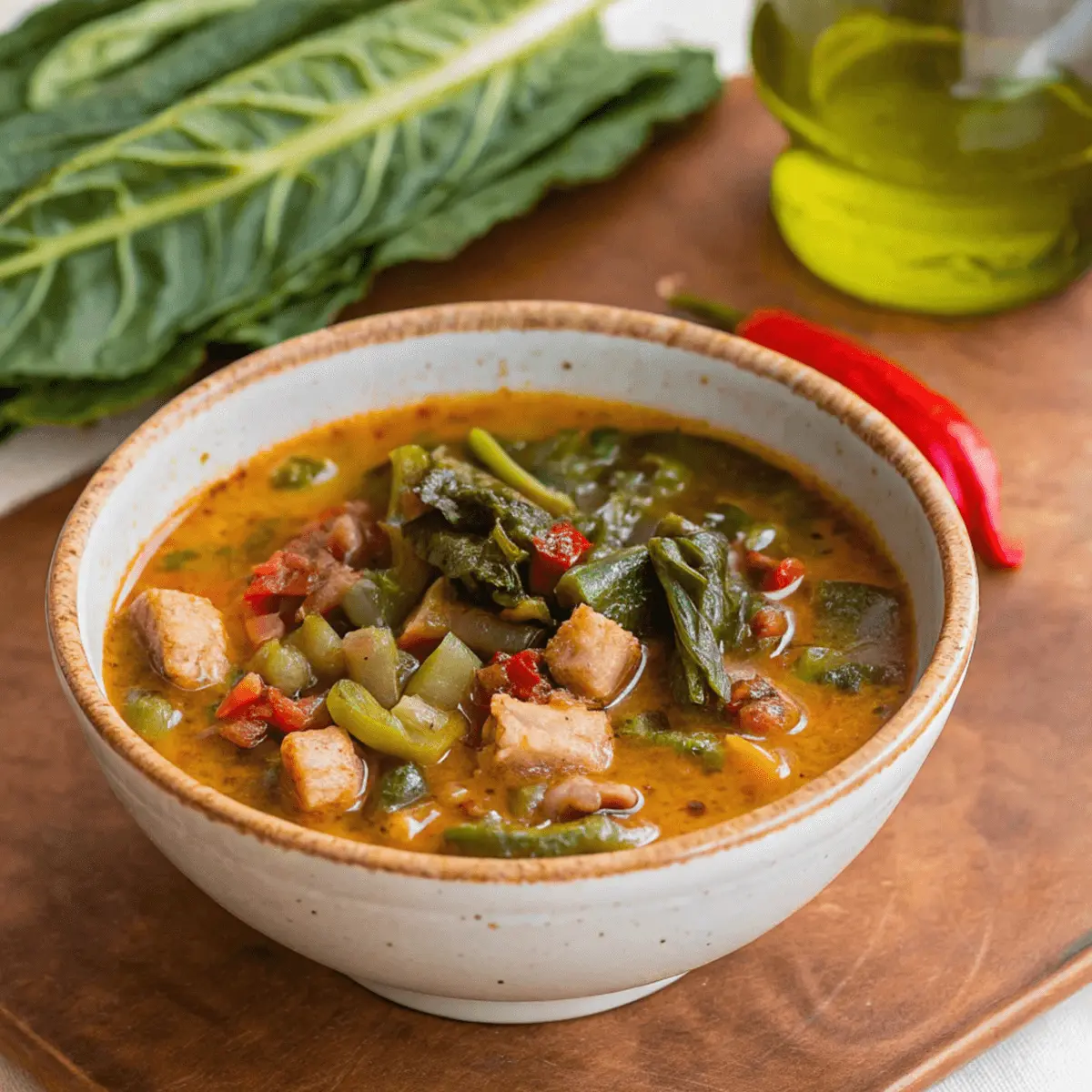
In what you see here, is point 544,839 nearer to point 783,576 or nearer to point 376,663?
point 376,663

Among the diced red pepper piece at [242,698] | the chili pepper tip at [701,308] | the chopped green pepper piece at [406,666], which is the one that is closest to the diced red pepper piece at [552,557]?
the chopped green pepper piece at [406,666]

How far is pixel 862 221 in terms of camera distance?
508 centimetres

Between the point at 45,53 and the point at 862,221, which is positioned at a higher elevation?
the point at 45,53

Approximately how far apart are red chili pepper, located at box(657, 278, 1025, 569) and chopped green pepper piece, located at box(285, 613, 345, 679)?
1.89 meters

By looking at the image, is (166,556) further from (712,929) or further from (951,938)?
(951,938)

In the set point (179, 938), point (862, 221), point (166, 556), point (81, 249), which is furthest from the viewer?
point (862, 221)

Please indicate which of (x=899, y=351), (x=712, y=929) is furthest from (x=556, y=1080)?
(x=899, y=351)

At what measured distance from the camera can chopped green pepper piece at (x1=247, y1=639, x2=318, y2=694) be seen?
123 inches

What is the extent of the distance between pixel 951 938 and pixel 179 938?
Result: 5.43 feet

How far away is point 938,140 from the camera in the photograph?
480cm

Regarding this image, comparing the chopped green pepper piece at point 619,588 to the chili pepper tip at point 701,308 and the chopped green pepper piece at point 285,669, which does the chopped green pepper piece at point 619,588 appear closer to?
the chopped green pepper piece at point 285,669

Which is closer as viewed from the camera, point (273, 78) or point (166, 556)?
point (166, 556)

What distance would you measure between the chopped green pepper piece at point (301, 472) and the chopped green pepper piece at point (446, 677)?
2.62ft

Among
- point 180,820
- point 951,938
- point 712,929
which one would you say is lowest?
point 951,938
